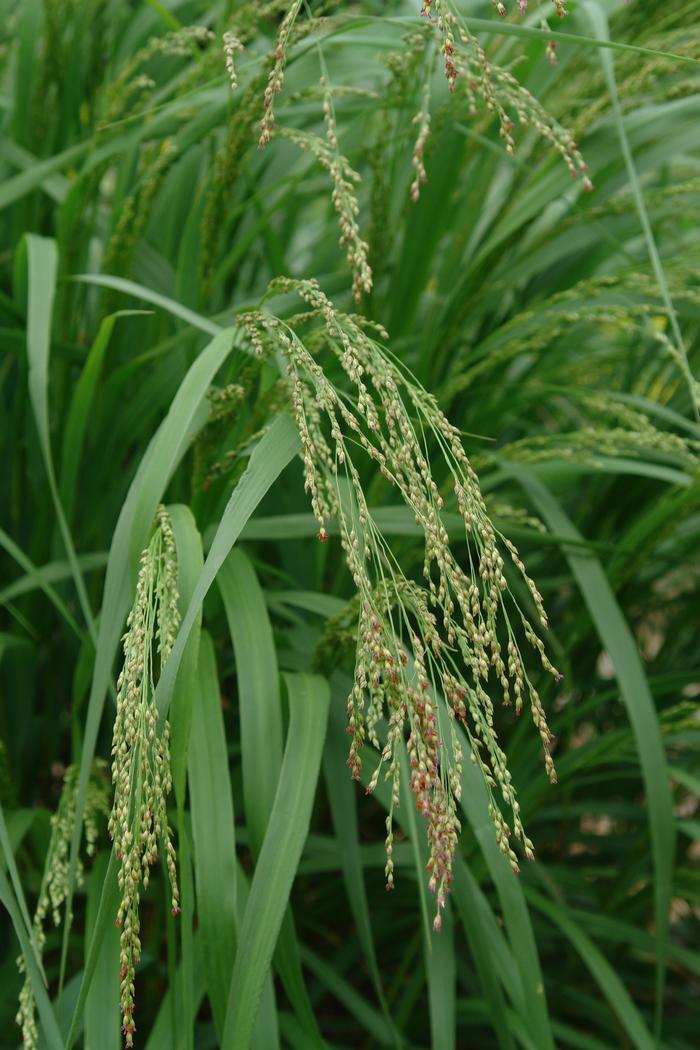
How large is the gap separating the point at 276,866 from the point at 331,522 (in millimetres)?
364

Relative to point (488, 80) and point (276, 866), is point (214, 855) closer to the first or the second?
point (276, 866)

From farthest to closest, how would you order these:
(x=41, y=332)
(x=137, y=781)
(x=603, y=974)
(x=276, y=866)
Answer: (x=603, y=974), (x=41, y=332), (x=276, y=866), (x=137, y=781)

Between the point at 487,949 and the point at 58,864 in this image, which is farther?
the point at 487,949

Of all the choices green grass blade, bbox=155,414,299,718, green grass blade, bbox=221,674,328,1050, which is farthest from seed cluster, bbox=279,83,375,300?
green grass blade, bbox=221,674,328,1050

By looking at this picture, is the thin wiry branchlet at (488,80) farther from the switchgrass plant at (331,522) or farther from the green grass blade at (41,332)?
the green grass blade at (41,332)

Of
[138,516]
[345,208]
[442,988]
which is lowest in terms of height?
[442,988]

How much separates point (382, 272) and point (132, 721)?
0.74 m

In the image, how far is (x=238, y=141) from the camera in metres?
0.95

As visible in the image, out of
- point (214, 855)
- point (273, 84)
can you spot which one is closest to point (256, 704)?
point (214, 855)

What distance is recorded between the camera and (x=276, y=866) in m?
0.75

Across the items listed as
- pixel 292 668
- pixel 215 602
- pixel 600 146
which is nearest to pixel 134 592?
pixel 215 602

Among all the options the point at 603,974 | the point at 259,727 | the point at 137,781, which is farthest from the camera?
the point at 603,974

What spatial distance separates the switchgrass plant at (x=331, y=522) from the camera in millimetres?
713

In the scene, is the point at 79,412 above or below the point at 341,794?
above
